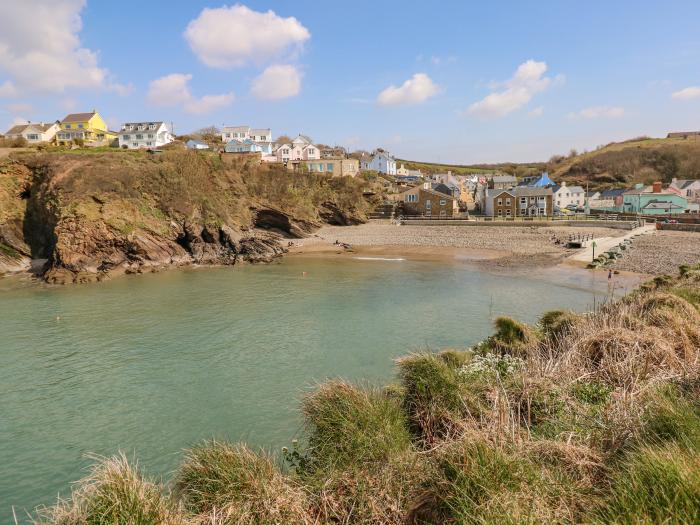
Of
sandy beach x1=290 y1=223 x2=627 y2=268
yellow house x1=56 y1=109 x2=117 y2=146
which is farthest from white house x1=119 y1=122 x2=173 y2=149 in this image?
sandy beach x1=290 y1=223 x2=627 y2=268

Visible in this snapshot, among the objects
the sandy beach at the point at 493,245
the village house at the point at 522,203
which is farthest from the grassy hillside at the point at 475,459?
the village house at the point at 522,203

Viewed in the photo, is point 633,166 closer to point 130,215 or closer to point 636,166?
point 636,166

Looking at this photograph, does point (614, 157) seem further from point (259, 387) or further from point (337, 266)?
point (259, 387)

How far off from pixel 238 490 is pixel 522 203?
7642 centimetres

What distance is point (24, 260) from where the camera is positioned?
4506cm

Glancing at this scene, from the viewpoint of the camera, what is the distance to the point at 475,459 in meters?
5.27

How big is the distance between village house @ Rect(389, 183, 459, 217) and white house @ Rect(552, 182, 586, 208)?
24991 millimetres

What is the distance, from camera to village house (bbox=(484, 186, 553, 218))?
241ft

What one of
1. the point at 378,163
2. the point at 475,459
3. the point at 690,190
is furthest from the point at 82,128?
the point at 690,190

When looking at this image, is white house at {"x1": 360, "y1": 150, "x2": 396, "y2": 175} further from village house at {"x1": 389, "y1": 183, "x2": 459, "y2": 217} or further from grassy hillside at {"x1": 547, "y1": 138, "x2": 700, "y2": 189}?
grassy hillside at {"x1": 547, "y1": 138, "x2": 700, "y2": 189}

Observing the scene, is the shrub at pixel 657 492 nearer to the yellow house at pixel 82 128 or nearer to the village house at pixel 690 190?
the village house at pixel 690 190

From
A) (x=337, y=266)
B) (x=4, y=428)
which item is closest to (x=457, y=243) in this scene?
(x=337, y=266)

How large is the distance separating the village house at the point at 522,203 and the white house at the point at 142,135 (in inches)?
2507

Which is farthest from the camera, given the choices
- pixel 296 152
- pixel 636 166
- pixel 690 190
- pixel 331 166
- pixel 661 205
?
pixel 636 166
